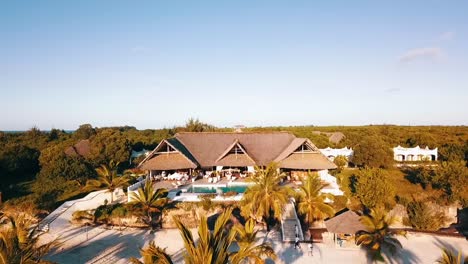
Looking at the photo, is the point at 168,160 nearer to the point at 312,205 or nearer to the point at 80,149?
the point at 312,205

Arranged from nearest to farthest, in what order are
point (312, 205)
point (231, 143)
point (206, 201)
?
point (312, 205)
point (206, 201)
point (231, 143)

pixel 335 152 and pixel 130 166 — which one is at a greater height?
pixel 335 152

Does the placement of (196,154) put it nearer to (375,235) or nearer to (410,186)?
(375,235)

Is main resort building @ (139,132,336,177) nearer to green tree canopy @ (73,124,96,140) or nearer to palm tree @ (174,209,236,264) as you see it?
palm tree @ (174,209,236,264)

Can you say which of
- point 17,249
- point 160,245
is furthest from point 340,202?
point 17,249

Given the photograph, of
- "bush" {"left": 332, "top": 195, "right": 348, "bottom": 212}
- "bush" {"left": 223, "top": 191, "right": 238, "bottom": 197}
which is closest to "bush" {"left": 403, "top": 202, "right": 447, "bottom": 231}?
"bush" {"left": 332, "top": 195, "right": 348, "bottom": 212}

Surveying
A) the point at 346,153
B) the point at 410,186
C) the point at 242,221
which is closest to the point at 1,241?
the point at 242,221

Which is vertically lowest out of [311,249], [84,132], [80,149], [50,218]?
[311,249]
